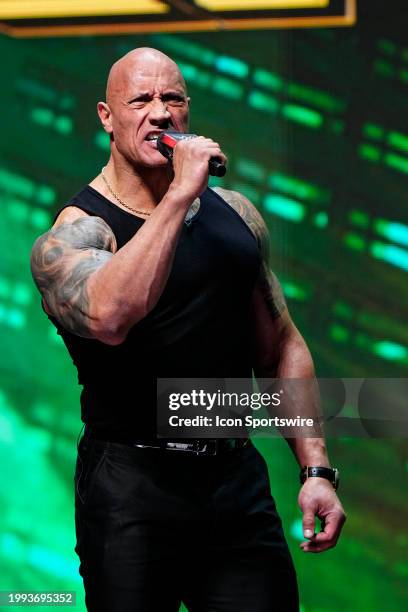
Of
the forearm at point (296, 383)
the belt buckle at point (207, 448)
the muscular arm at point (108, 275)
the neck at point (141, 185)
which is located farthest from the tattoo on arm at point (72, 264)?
the forearm at point (296, 383)

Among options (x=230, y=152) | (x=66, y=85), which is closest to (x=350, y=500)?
(x=230, y=152)

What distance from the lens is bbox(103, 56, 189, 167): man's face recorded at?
7.14 feet

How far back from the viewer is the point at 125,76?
2234 millimetres

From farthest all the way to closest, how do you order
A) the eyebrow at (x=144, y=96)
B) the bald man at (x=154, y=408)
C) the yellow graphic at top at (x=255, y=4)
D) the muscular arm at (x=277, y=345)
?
the yellow graphic at top at (x=255, y=4) < the muscular arm at (x=277, y=345) < the eyebrow at (x=144, y=96) < the bald man at (x=154, y=408)

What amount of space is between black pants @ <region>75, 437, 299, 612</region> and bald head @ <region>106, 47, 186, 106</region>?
735 mm

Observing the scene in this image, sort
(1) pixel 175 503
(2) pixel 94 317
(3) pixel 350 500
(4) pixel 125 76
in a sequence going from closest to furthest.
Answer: (2) pixel 94 317 → (1) pixel 175 503 → (4) pixel 125 76 → (3) pixel 350 500

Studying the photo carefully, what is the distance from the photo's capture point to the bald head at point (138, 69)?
2227mm

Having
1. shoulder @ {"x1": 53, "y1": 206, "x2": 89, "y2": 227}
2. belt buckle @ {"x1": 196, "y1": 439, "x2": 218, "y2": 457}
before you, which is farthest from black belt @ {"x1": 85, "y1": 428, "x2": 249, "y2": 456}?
shoulder @ {"x1": 53, "y1": 206, "x2": 89, "y2": 227}

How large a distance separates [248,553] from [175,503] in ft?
0.63

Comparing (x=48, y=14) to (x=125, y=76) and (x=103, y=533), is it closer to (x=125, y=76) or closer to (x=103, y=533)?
(x=125, y=76)

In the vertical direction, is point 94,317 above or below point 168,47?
below

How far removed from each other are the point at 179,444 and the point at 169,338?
0.22 m
